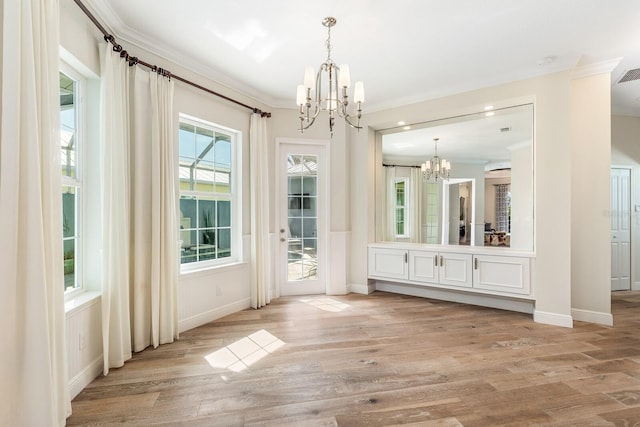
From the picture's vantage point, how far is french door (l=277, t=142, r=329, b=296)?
175 inches

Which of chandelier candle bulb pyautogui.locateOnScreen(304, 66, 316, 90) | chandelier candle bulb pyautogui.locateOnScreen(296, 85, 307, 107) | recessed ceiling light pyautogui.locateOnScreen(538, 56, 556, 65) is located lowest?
chandelier candle bulb pyautogui.locateOnScreen(296, 85, 307, 107)

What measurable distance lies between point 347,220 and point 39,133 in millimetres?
3688

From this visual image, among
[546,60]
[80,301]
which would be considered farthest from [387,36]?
A: [80,301]

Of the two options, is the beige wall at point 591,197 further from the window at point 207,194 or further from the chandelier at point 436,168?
the window at point 207,194

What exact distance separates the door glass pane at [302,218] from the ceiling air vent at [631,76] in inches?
154

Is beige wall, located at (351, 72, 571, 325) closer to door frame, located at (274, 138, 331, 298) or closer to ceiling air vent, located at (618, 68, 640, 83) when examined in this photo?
ceiling air vent, located at (618, 68, 640, 83)

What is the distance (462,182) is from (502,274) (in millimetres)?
1355

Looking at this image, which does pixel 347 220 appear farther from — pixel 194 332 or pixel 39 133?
pixel 39 133

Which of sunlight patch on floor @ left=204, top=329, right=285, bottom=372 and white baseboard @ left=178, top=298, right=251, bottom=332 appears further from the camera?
white baseboard @ left=178, top=298, right=251, bottom=332

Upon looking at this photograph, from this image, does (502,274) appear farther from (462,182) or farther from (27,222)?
(27,222)

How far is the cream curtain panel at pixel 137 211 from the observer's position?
7.58ft

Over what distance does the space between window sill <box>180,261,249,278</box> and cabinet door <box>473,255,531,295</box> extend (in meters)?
3.00

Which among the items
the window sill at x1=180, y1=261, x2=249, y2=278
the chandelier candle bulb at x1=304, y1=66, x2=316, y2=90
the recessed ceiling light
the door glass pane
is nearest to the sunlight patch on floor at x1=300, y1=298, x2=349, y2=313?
the door glass pane

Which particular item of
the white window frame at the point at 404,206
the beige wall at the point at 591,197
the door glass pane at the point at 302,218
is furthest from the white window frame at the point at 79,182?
the beige wall at the point at 591,197
